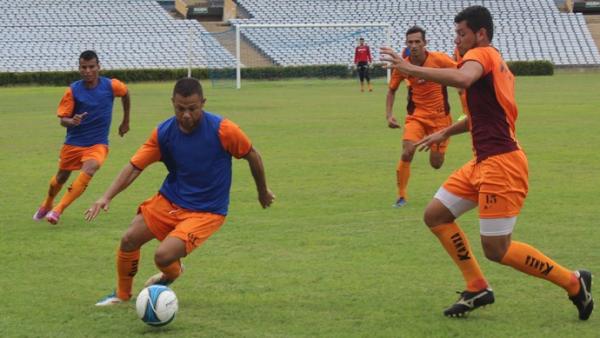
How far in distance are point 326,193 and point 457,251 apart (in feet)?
20.6

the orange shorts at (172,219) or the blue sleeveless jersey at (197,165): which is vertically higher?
the blue sleeveless jersey at (197,165)

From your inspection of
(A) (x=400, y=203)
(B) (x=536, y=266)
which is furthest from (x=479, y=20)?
(A) (x=400, y=203)

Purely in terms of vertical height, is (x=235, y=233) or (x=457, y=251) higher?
(x=457, y=251)

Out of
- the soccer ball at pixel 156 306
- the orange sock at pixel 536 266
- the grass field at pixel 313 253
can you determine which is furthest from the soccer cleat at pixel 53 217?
the orange sock at pixel 536 266

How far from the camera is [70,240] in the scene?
1025cm

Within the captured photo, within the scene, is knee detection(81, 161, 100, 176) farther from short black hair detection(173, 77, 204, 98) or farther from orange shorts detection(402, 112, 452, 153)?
short black hair detection(173, 77, 204, 98)

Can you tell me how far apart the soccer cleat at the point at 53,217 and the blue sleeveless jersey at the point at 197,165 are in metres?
4.15

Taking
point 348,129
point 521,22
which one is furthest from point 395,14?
point 348,129

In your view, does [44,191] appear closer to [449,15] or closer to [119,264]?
[119,264]

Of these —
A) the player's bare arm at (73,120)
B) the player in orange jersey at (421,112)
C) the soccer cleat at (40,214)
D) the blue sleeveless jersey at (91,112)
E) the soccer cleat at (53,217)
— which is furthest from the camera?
the player in orange jersey at (421,112)

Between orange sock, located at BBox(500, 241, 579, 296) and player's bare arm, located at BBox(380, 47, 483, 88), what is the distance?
1.23m

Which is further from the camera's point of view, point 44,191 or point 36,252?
point 44,191

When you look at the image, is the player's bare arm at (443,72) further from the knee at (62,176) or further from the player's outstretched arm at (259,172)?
the knee at (62,176)

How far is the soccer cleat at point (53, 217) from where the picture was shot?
11.1 m
